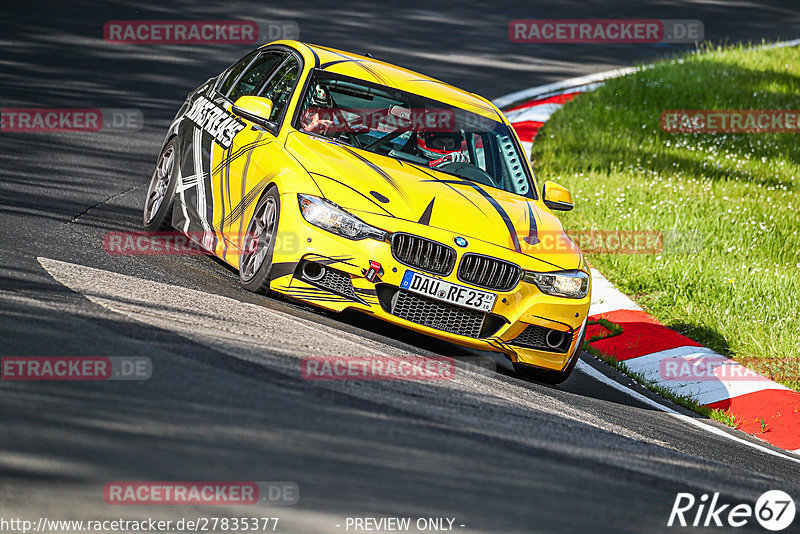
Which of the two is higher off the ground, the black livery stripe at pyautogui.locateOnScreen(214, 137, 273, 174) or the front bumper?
the black livery stripe at pyautogui.locateOnScreen(214, 137, 273, 174)

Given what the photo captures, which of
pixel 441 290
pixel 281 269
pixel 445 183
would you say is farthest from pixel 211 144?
pixel 441 290

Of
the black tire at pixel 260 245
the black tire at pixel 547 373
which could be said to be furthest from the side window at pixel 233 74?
the black tire at pixel 547 373

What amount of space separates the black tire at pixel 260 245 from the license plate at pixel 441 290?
91cm

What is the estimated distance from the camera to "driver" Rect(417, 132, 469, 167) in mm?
7504

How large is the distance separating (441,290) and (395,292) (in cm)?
28

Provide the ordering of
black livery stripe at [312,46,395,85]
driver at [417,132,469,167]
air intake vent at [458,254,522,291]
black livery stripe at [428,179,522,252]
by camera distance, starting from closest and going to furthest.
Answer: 1. air intake vent at [458,254,522,291]
2. black livery stripe at [428,179,522,252]
3. driver at [417,132,469,167]
4. black livery stripe at [312,46,395,85]

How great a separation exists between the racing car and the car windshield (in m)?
0.01

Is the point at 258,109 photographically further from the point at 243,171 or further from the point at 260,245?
the point at 260,245

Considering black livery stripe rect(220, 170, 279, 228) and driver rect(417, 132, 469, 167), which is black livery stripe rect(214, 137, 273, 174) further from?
driver rect(417, 132, 469, 167)

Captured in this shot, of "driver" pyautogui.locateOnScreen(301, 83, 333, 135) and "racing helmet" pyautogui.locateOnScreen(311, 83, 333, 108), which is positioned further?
"racing helmet" pyautogui.locateOnScreen(311, 83, 333, 108)

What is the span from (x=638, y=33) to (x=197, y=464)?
771 inches

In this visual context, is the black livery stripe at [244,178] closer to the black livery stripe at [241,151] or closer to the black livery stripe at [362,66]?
the black livery stripe at [241,151]

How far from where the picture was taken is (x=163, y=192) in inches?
323

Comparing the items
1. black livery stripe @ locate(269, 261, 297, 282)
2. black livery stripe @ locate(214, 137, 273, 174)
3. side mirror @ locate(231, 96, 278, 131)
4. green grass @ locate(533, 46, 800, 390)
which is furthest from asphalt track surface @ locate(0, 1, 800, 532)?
green grass @ locate(533, 46, 800, 390)
